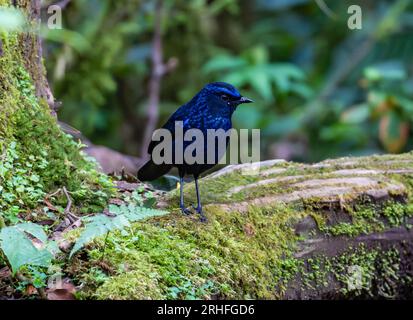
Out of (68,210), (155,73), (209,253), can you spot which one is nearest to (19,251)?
(68,210)

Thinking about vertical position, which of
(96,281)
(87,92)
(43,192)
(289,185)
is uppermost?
(87,92)

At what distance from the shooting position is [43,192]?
3.37 meters

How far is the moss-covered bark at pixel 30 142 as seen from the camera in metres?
3.23

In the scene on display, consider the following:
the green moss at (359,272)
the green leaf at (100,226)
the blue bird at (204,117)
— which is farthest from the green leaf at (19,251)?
the green moss at (359,272)

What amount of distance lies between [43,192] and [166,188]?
1244mm

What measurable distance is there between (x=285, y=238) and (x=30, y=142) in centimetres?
148

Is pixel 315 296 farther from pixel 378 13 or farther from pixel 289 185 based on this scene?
pixel 378 13

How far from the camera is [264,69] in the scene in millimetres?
7875

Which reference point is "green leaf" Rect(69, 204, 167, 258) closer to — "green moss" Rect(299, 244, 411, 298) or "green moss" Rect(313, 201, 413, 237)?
"green moss" Rect(299, 244, 411, 298)

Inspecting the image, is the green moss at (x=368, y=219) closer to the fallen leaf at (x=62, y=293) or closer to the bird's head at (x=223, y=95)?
the bird's head at (x=223, y=95)

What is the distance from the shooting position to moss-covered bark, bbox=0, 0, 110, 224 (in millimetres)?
3234

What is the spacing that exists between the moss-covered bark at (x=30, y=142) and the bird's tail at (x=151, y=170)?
27cm

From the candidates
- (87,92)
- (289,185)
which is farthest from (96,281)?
(87,92)

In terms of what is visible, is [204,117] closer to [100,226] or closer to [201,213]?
[201,213]
